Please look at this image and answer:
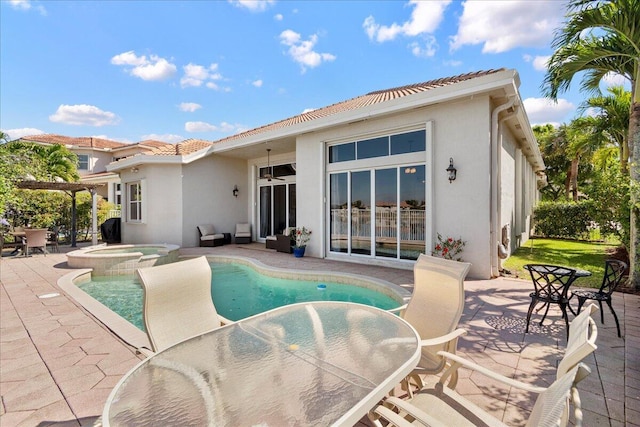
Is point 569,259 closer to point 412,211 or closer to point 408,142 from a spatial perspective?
point 412,211

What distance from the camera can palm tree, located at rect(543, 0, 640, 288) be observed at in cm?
618

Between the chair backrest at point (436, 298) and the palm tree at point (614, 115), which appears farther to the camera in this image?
the palm tree at point (614, 115)

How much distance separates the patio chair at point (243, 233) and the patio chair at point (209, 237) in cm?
79

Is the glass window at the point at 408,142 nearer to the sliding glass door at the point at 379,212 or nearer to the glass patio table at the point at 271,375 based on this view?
the sliding glass door at the point at 379,212

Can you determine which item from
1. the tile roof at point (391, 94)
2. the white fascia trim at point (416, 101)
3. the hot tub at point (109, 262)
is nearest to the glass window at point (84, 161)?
the tile roof at point (391, 94)

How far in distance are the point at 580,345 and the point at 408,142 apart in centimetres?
785

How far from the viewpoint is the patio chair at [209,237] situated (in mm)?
13844

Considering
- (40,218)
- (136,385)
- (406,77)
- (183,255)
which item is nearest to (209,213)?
(183,255)

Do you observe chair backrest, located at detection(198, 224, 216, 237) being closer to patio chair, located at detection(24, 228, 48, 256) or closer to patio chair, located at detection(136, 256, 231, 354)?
patio chair, located at detection(24, 228, 48, 256)

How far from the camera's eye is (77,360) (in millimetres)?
3537

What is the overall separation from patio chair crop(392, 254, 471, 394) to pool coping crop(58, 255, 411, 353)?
2.37 meters

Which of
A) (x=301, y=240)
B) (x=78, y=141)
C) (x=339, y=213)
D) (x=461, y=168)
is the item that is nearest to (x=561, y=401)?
(x=461, y=168)

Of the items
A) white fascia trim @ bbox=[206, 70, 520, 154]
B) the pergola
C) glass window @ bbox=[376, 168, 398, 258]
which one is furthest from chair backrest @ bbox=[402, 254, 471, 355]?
the pergola

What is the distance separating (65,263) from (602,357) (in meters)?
13.1
